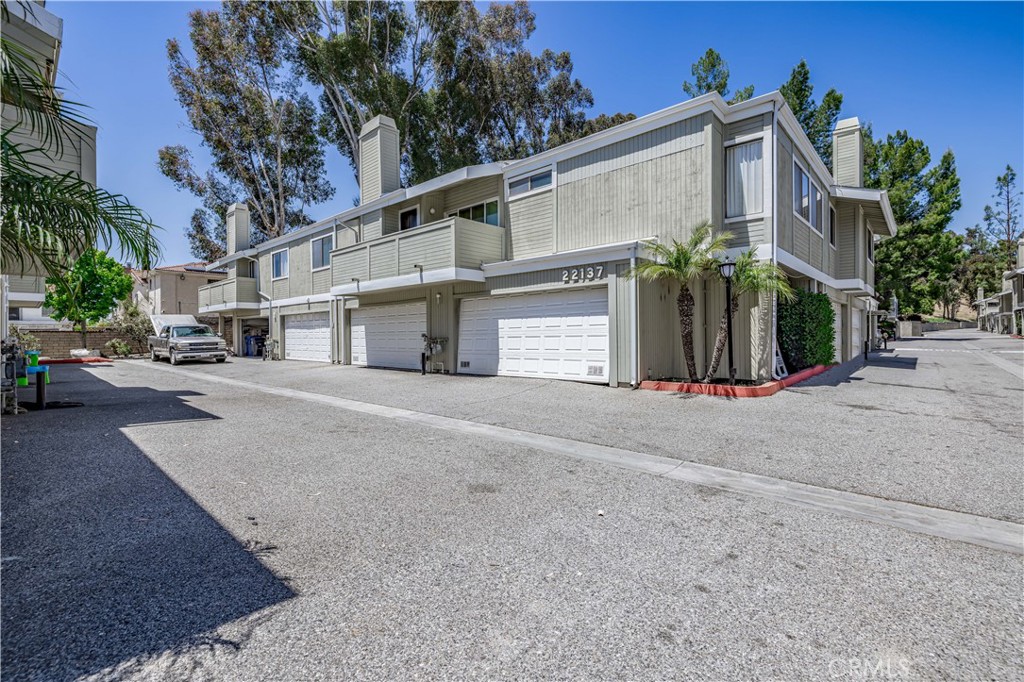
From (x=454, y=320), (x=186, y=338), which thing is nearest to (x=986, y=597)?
(x=454, y=320)

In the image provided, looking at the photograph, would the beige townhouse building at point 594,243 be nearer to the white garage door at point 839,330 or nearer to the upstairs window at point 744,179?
the upstairs window at point 744,179

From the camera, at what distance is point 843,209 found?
16.4 m

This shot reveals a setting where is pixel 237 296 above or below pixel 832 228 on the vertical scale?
below

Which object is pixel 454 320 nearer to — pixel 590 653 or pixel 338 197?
pixel 590 653

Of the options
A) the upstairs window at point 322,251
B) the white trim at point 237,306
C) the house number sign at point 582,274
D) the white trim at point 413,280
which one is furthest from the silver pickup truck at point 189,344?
the house number sign at point 582,274

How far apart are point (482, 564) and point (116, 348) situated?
29.7 m

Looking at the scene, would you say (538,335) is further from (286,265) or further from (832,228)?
(286,265)

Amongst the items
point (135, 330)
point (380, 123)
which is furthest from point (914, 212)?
point (135, 330)

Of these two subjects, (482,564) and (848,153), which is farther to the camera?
(848,153)

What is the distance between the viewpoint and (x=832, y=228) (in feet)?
52.0

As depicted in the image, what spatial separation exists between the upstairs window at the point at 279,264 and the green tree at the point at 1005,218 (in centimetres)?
6409

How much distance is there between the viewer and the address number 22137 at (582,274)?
420 inches

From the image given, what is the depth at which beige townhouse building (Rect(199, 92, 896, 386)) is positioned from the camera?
34.3ft

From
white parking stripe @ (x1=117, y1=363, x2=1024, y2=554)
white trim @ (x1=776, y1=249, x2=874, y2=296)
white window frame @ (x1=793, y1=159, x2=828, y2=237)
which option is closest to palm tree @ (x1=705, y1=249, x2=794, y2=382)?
white trim @ (x1=776, y1=249, x2=874, y2=296)
